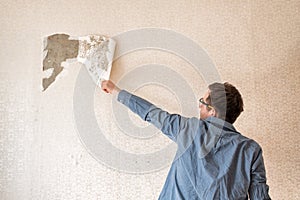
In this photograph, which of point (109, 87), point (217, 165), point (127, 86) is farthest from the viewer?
point (127, 86)

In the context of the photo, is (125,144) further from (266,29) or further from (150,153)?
(266,29)

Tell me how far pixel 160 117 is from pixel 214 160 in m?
0.27

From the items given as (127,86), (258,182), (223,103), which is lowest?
(258,182)

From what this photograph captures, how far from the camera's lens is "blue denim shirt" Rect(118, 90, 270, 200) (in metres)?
1.30

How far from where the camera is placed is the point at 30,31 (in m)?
1.84

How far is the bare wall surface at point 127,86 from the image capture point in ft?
5.71

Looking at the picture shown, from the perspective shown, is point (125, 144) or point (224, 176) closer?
point (224, 176)

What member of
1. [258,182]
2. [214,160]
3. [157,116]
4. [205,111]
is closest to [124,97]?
[157,116]

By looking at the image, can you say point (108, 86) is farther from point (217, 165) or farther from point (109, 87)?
point (217, 165)

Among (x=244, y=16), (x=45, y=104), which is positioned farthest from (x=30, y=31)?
(x=244, y=16)

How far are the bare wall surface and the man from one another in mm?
387

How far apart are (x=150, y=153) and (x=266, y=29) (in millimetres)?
876

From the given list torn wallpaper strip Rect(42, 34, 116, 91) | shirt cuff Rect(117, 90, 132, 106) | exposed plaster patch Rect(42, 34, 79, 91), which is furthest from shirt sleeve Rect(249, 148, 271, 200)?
exposed plaster patch Rect(42, 34, 79, 91)

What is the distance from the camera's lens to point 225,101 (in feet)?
4.62
